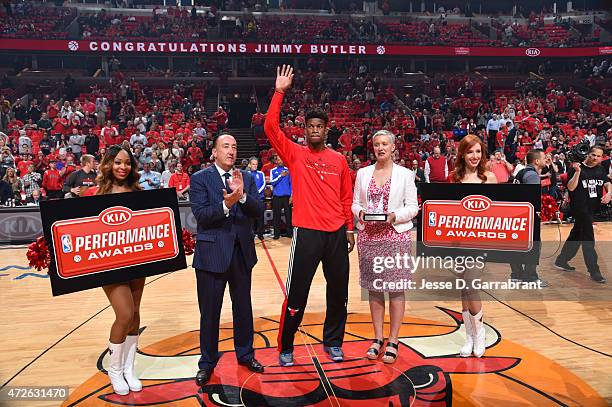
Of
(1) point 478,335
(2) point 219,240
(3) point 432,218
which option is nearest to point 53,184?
(2) point 219,240

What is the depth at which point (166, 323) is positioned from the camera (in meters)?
5.04

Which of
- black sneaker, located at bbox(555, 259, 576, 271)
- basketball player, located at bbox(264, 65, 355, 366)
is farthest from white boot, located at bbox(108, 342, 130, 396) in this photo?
black sneaker, located at bbox(555, 259, 576, 271)

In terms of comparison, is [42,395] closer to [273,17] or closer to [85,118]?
[85,118]

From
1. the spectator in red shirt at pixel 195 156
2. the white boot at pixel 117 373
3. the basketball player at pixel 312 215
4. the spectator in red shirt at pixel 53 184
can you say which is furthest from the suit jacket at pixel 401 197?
the spectator in red shirt at pixel 195 156

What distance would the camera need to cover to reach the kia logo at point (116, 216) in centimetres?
356

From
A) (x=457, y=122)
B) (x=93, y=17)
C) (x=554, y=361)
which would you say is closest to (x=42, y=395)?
(x=554, y=361)

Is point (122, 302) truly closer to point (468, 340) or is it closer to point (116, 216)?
point (116, 216)

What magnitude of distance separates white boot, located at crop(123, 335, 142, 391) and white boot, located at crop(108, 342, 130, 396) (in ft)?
0.18

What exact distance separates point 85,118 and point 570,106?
17721mm

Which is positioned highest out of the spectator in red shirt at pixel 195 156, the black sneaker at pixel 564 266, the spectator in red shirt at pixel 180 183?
the spectator in red shirt at pixel 195 156

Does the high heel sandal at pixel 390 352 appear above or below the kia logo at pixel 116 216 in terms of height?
below

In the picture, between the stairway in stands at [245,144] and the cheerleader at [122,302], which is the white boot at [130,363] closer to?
the cheerleader at [122,302]

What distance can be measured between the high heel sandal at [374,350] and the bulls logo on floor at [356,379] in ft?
0.19

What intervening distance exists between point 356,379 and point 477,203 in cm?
178
